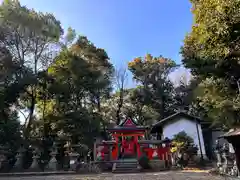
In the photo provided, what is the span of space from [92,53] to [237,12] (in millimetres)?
18897

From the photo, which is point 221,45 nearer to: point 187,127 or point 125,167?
point 125,167

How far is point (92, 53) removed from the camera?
22.6 meters

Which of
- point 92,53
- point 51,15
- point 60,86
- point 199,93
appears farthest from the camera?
point 92,53

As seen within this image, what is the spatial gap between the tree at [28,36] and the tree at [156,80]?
1211 cm

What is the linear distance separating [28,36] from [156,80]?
52.4ft

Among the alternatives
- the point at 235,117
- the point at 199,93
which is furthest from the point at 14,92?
the point at 235,117

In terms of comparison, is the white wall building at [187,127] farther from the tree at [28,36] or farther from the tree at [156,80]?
the tree at [28,36]

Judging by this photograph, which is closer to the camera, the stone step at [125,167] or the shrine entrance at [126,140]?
the stone step at [125,167]

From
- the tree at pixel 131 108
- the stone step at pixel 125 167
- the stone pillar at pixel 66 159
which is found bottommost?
the stone step at pixel 125 167

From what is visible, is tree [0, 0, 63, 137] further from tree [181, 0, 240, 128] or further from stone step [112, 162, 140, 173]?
tree [181, 0, 240, 128]

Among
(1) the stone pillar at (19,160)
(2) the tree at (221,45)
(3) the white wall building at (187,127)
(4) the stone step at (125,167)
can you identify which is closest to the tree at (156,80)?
(3) the white wall building at (187,127)

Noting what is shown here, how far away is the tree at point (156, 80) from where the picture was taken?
2734cm

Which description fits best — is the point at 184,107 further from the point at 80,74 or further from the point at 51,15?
the point at 51,15

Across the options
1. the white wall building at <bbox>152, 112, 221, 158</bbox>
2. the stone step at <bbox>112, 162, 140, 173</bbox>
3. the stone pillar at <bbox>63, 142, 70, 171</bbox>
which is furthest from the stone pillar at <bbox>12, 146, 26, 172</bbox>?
the white wall building at <bbox>152, 112, 221, 158</bbox>
